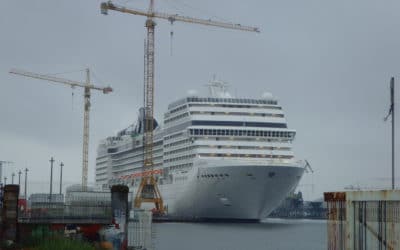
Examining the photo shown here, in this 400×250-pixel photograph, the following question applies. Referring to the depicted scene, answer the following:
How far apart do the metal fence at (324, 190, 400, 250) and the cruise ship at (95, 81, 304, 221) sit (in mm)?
62844

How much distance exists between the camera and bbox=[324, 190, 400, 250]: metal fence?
22.2 meters

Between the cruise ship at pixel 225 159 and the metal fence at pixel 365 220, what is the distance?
206 ft

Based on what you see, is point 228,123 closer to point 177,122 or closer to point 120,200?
point 177,122

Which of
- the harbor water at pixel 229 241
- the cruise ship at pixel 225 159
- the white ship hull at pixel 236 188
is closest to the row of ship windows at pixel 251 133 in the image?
the cruise ship at pixel 225 159

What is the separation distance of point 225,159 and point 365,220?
68.8 meters

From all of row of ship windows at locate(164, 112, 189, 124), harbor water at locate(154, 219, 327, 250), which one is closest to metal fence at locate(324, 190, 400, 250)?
harbor water at locate(154, 219, 327, 250)

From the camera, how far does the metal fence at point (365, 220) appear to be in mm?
22250

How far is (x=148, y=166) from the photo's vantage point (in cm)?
11631

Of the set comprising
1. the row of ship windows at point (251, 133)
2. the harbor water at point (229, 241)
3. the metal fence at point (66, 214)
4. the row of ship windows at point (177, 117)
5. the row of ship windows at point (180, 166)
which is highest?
Answer: the row of ship windows at point (177, 117)

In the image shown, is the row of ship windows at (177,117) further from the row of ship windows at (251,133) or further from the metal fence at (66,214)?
the metal fence at (66,214)

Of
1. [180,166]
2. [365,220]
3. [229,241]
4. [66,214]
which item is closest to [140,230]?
[66,214]

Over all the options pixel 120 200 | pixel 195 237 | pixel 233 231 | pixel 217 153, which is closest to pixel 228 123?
pixel 217 153

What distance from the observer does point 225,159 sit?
92.3 m

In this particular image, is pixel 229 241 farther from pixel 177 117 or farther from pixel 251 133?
pixel 177 117
